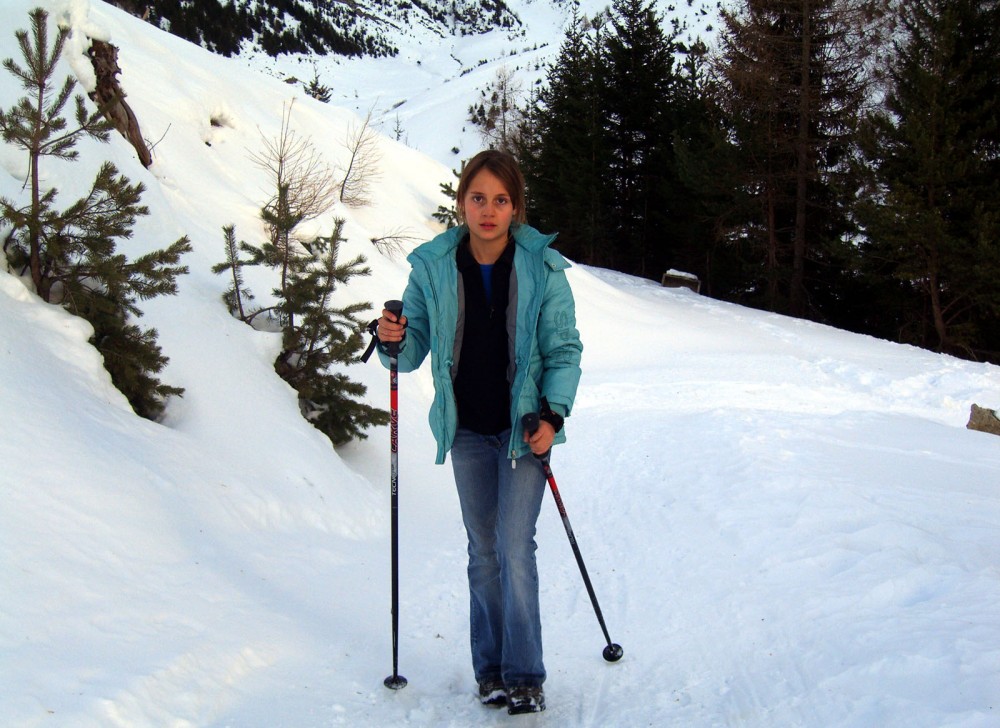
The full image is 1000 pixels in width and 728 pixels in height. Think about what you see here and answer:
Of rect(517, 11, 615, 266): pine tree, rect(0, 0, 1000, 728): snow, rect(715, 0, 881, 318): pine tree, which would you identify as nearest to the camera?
rect(0, 0, 1000, 728): snow

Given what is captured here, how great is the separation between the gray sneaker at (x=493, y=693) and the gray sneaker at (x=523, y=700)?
3.8 inches

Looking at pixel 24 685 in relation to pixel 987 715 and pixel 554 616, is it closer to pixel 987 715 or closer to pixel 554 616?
pixel 554 616

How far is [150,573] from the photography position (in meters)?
3.58

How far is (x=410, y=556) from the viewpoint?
18.0ft

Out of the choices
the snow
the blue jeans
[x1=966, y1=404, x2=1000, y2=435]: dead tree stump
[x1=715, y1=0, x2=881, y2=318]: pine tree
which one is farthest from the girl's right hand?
[x1=715, y1=0, x2=881, y2=318]: pine tree

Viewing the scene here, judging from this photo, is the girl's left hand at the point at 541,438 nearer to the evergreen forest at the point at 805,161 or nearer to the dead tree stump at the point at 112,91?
the dead tree stump at the point at 112,91

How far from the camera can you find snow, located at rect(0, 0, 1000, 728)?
9.82ft

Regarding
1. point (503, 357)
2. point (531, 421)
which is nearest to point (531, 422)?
point (531, 421)

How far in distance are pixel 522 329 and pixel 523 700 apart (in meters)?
1.47

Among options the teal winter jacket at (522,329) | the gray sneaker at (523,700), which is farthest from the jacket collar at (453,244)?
the gray sneaker at (523,700)

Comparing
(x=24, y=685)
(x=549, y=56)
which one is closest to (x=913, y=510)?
(x=24, y=685)

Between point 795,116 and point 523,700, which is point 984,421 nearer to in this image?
point 523,700

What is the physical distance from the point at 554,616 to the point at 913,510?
8.78ft

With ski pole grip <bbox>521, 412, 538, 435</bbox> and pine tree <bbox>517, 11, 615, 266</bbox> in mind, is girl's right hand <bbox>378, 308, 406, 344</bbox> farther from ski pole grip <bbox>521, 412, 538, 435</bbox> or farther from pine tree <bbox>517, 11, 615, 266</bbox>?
pine tree <bbox>517, 11, 615, 266</bbox>
